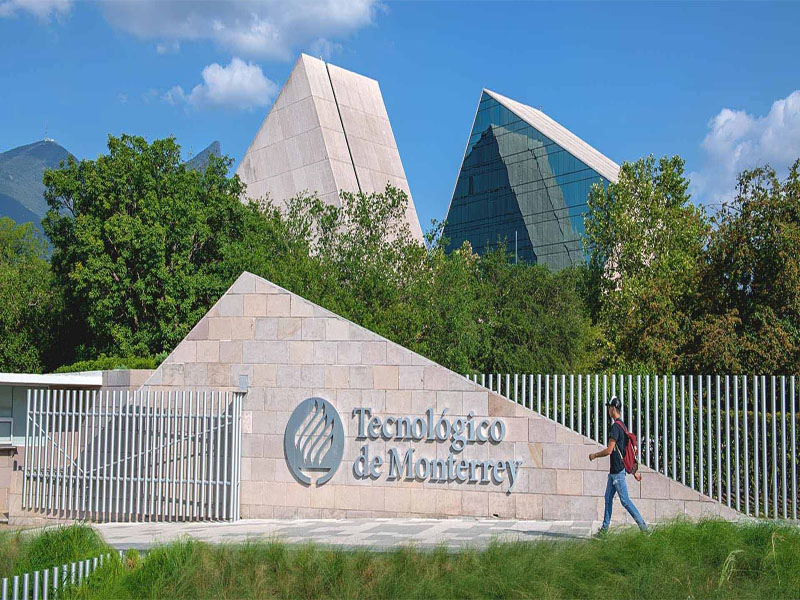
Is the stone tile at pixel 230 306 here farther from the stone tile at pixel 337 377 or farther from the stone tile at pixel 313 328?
the stone tile at pixel 337 377

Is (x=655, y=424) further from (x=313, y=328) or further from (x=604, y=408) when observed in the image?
(x=313, y=328)

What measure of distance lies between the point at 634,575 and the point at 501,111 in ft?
200

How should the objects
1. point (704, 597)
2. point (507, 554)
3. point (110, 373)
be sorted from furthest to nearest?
point (110, 373), point (507, 554), point (704, 597)

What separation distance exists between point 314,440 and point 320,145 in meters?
20.1

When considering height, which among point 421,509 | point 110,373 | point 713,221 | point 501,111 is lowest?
point 421,509

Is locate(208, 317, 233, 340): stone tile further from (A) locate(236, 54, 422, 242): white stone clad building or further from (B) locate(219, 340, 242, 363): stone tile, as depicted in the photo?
(A) locate(236, 54, 422, 242): white stone clad building

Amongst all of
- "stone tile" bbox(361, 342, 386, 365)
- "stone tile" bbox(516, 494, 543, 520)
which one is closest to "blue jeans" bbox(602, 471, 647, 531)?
"stone tile" bbox(516, 494, 543, 520)

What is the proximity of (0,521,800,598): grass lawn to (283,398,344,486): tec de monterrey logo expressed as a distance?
16.0ft

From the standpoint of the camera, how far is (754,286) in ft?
62.0

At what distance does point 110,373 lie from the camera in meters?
16.7

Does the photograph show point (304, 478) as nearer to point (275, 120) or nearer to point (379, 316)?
point (379, 316)

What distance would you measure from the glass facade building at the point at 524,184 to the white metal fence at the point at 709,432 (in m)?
40.4

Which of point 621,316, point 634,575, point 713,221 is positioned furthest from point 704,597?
point 621,316

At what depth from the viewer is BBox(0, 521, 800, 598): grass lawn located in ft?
27.5
